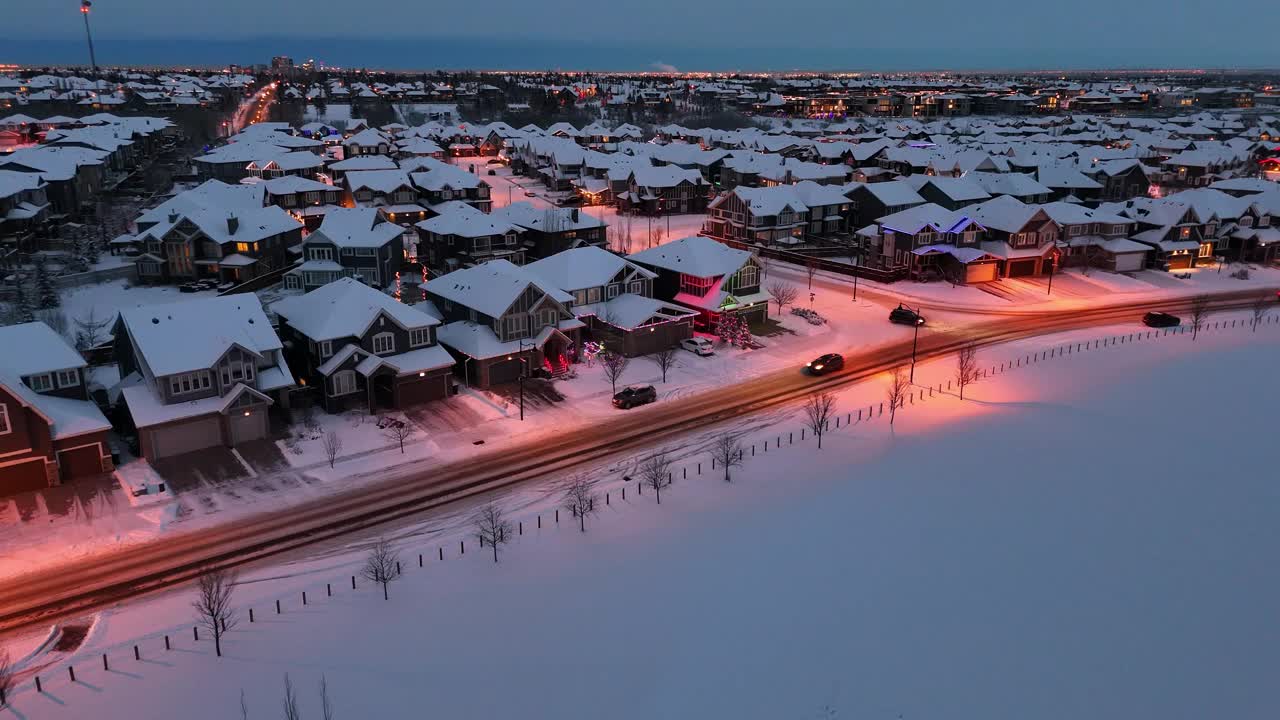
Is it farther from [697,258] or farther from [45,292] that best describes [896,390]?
[45,292]

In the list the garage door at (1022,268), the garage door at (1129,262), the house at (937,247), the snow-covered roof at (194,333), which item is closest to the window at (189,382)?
the snow-covered roof at (194,333)

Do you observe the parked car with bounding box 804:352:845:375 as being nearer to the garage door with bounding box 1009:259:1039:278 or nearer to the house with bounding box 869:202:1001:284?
the house with bounding box 869:202:1001:284

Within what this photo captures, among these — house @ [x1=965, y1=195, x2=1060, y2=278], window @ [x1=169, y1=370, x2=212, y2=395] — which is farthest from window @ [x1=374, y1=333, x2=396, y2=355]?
house @ [x1=965, y1=195, x2=1060, y2=278]

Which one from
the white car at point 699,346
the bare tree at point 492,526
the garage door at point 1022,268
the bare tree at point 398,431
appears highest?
the garage door at point 1022,268

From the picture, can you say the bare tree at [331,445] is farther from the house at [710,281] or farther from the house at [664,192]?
the house at [664,192]

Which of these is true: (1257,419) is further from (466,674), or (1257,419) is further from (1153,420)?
(466,674)

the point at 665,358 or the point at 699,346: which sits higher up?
the point at 665,358

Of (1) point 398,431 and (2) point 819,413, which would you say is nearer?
(1) point 398,431

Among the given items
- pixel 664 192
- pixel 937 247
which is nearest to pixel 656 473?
pixel 937 247
